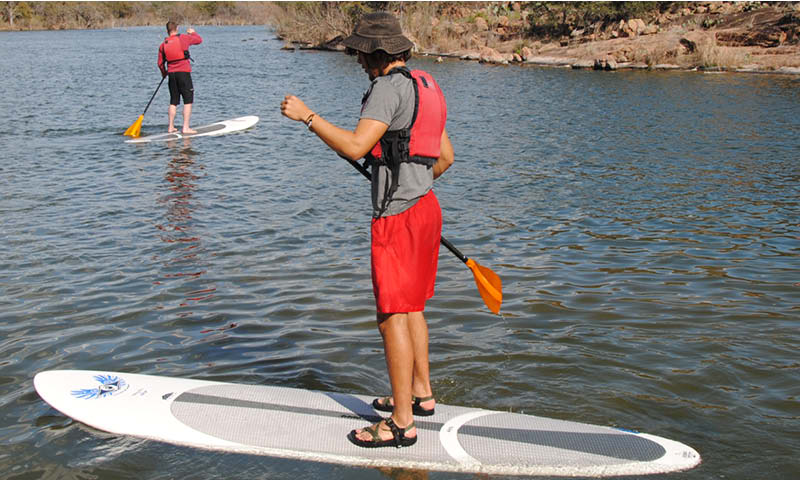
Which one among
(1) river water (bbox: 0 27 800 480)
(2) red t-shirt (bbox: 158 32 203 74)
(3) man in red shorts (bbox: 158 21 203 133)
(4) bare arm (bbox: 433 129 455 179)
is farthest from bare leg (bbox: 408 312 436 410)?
(2) red t-shirt (bbox: 158 32 203 74)

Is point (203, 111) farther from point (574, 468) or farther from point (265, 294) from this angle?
point (574, 468)

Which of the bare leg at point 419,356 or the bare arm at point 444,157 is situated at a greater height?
the bare arm at point 444,157

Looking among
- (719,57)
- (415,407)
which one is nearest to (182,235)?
(415,407)

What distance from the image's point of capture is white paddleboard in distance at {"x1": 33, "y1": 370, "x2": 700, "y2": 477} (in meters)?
3.57

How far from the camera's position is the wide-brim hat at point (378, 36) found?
3.40 meters

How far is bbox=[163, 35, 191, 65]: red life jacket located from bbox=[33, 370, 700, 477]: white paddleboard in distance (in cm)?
1070

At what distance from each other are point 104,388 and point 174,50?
10979 millimetres

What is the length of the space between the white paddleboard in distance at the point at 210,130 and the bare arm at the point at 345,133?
11.9 meters

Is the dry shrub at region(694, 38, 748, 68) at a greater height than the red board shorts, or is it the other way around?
the dry shrub at region(694, 38, 748, 68)

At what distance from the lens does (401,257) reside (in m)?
3.48

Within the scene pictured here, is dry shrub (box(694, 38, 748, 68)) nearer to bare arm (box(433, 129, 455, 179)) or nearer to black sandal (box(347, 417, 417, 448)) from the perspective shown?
bare arm (box(433, 129, 455, 179))

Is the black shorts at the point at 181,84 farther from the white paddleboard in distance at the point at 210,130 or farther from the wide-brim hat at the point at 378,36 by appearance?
the wide-brim hat at the point at 378,36

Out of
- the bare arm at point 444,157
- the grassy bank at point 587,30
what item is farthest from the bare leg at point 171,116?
the grassy bank at point 587,30

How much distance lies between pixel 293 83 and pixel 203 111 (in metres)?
8.40
